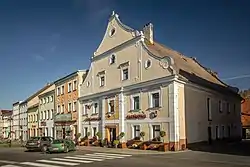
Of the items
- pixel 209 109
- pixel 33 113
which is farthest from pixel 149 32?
pixel 33 113

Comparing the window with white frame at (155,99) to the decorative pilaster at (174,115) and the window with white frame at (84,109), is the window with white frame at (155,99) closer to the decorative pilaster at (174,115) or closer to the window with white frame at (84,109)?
the decorative pilaster at (174,115)

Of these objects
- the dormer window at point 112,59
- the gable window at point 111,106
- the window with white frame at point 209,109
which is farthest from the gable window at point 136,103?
the window with white frame at point 209,109

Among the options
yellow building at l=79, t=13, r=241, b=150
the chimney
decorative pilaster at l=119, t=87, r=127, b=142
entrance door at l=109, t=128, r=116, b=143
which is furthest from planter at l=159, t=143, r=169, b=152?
the chimney

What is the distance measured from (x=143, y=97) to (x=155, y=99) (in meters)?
1.59

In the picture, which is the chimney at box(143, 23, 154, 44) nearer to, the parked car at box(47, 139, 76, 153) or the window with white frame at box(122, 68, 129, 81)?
the window with white frame at box(122, 68, 129, 81)

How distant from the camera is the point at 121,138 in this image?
119 ft

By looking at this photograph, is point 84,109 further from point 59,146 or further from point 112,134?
point 59,146

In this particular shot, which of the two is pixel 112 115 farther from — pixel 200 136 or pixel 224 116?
pixel 224 116

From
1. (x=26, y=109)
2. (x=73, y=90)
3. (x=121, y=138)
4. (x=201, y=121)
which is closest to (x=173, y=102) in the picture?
(x=201, y=121)

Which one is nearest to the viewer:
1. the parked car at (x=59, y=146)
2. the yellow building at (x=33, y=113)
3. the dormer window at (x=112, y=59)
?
the parked car at (x=59, y=146)

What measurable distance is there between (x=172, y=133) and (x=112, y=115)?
9962 mm

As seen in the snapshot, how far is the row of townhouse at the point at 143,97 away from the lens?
3173cm

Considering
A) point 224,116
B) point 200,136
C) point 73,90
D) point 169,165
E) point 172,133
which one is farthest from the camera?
point 73,90

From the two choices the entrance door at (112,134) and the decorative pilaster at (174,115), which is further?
the entrance door at (112,134)
